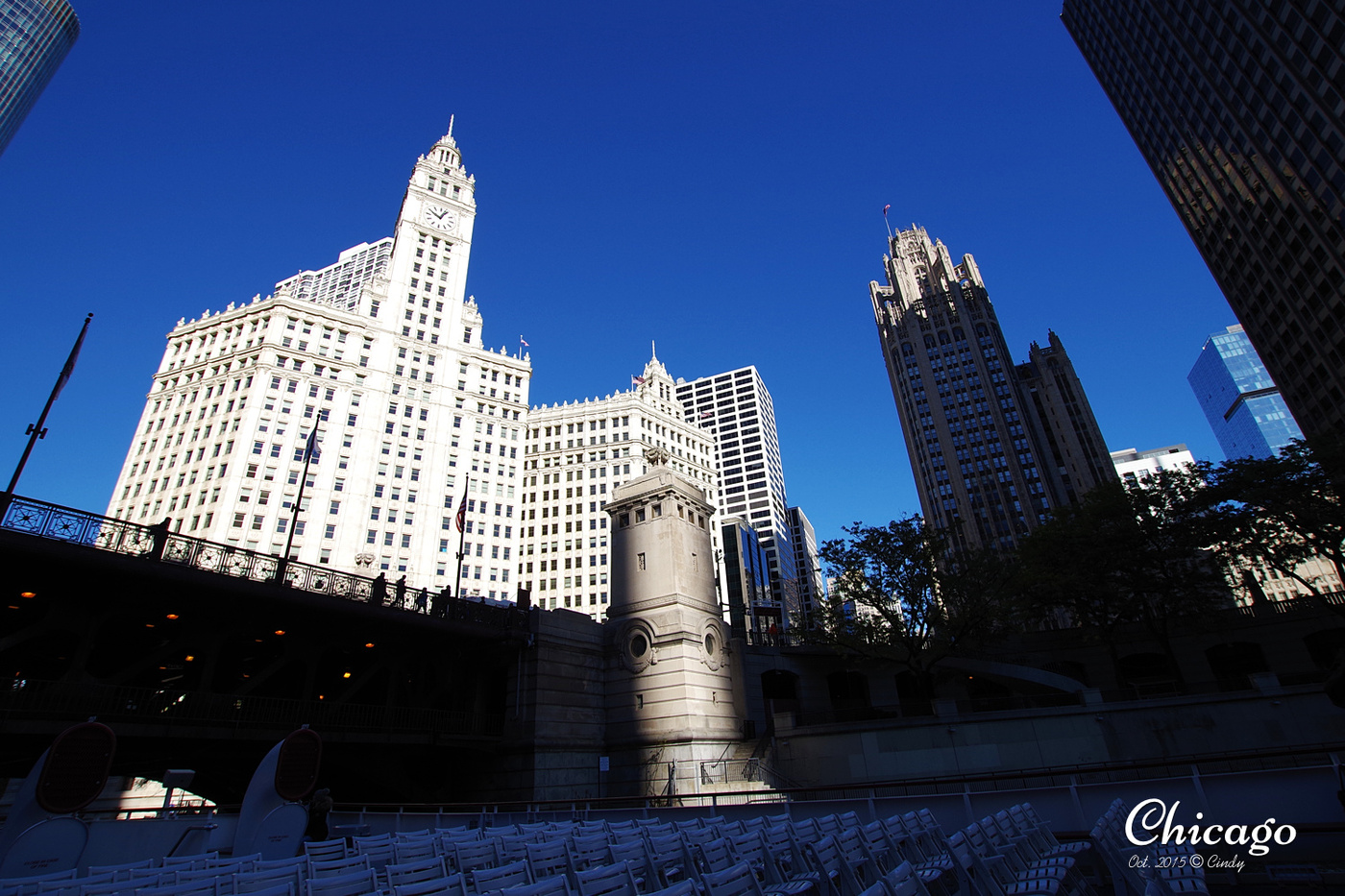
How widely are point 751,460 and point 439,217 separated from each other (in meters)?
86.3

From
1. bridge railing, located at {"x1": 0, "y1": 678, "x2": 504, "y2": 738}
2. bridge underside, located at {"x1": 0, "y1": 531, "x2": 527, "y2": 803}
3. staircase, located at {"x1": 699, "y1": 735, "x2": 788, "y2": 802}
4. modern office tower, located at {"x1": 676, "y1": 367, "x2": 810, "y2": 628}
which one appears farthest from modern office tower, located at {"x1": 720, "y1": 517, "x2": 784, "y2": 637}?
bridge railing, located at {"x1": 0, "y1": 678, "x2": 504, "y2": 738}

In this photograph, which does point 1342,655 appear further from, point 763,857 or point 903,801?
point 763,857

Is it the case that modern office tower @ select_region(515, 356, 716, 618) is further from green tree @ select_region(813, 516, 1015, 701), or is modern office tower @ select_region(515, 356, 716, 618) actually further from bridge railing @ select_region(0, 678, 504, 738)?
bridge railing @ select_region(0, 678, 504, 738)

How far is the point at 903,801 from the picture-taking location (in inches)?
516

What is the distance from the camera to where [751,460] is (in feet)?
514

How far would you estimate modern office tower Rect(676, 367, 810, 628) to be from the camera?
147 m

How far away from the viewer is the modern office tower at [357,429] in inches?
2926

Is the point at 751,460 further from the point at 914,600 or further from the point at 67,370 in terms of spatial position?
the point at 67,370

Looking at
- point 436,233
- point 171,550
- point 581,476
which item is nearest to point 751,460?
point 581,476

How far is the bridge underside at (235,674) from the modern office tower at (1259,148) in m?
74.8

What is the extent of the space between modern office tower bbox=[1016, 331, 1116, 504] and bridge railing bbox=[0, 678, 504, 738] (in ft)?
348

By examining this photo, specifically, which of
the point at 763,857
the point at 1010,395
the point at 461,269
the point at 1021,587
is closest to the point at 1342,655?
the point at 763,857

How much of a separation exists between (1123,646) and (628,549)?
3442cm

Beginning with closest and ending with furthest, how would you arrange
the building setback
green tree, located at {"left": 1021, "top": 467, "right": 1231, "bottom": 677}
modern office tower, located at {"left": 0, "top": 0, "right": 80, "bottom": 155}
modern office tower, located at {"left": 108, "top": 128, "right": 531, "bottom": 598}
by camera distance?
green tree, located at {"left": 1021, "top": 467, "right": 1231, "bottom": 677} < modern office tower, located at {"left": 108, "top": 128, "right": 531, "bottom": 598} < modern office tower, located at {"left": 0, "top": 0, "right": 80, "bottom": 155} < the building setback
